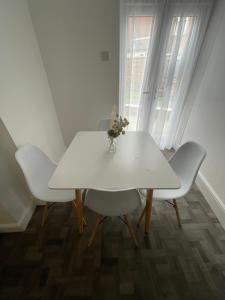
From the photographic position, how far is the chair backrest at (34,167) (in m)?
1.14

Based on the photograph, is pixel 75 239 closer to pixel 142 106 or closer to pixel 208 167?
pixel 208 167

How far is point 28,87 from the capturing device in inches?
58.2

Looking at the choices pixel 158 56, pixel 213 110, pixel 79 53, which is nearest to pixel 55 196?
pixel 79 53

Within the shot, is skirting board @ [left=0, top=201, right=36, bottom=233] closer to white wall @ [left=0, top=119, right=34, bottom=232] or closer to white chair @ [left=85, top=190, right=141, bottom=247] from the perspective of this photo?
white wall @ [left=0, top=119, right=34, bottom=232]

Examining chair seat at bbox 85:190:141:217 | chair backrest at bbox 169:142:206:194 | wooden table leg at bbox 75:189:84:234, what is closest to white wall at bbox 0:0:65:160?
wooden table leg at bbox 75:189:84:234

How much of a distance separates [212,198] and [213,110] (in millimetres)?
1028

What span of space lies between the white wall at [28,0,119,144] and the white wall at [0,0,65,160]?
0.14 metres

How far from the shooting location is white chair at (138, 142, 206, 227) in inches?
45.1

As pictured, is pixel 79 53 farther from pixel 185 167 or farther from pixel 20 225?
pixel 20 225

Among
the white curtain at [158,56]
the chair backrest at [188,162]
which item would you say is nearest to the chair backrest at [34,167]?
the chair backrest at [188,162]

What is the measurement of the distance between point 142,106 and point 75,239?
1945 mm

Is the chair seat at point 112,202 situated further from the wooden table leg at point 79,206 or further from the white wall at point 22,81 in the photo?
the white wall at point 22,81

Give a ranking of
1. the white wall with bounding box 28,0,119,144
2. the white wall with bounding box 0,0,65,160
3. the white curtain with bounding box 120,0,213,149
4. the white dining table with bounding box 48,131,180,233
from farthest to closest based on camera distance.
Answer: the white curtain with bounding box 120,0,213,149 < the white wall with bounding box 28,0,119,144 < the white wall with bounding box 0,0,65,160 < the white dining table with bounding box 48,131,180,233

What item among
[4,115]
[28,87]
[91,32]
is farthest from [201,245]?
[91,32]
